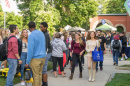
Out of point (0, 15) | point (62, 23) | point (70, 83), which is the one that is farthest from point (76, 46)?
point (0, 15)

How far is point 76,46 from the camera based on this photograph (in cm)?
873

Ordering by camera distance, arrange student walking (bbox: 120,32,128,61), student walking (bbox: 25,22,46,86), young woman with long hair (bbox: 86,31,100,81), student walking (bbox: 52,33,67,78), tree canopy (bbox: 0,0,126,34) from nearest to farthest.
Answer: student walking (bbox: 25,22,46,86) < young woman with long hair (bbox: 86,31,100,81) < student walking (bbox: 52,33,67,78) < student walking (bbox: 120,32,128,61) < tree canopy (bbox: 0,0,126,34)

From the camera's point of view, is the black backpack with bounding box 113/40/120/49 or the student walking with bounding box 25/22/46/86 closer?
the student walking with bounding box 25/22/46/86

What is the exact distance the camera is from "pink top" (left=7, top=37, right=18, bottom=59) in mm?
6152

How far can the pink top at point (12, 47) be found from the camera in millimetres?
6152

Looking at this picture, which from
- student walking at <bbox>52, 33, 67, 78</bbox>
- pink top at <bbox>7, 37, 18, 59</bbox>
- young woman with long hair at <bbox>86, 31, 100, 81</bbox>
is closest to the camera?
pink top at <bbox>7, 37, 18, 59</bbox>

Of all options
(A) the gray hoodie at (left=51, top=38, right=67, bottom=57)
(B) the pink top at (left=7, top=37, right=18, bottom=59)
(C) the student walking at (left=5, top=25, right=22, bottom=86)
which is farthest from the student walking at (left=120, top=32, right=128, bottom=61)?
(B) the pink top at (left=7, top=37, right=18, bottom=59)

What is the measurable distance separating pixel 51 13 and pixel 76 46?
19483 mm

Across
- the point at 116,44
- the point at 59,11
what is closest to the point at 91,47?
the point at 116,44

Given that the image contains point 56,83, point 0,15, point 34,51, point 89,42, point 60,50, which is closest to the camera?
point 34,51

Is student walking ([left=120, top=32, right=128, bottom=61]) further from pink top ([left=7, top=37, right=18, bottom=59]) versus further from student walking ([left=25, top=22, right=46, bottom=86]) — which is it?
student walking ([left=25, top=22, right=46, bottom=86])

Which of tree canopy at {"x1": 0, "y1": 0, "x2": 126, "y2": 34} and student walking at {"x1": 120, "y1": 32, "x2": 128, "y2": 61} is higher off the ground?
tree canopy at {"x1": 0, "y1": 0, "x2": 126, "y2": 34}

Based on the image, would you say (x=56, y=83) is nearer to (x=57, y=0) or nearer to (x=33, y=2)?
(x=33, y=2)

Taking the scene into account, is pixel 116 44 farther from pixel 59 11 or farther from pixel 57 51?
pixel 59 11
